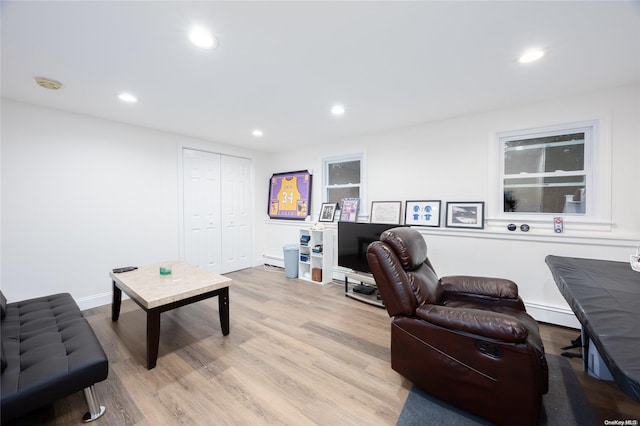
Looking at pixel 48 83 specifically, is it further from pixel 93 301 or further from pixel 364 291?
pixel 364 291

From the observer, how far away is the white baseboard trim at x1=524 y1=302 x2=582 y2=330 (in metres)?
2.48

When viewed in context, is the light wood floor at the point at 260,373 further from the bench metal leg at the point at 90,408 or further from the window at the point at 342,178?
the window at the point at 342,178

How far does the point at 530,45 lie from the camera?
171cm

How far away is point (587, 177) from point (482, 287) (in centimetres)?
170

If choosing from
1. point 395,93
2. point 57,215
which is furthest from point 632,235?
point 57,215

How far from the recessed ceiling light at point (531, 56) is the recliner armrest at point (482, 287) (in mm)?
1681

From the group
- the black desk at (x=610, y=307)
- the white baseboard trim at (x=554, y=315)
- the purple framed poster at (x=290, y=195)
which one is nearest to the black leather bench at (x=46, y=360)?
the black desk at (x=610, y=307)

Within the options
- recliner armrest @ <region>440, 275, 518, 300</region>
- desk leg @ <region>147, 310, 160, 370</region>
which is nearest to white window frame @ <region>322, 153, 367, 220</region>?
recliner armrest @ <region>440, 275, 518, 300</region>

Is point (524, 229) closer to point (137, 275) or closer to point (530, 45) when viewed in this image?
point (530, 45)

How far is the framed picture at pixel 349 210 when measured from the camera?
12.9 ft

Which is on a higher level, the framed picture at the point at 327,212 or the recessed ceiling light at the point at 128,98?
the recessed ceiling light at the point at 128,98

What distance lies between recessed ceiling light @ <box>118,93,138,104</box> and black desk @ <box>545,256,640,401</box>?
366cm

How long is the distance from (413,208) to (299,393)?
2.54m

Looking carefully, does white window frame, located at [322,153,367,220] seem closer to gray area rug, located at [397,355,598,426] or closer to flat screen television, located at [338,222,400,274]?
flat screen television, located at [338,222,400,274]
